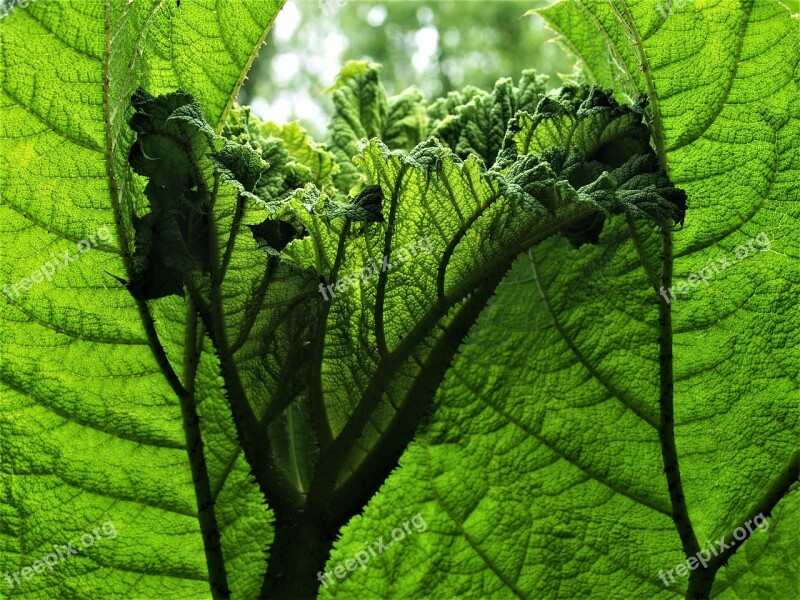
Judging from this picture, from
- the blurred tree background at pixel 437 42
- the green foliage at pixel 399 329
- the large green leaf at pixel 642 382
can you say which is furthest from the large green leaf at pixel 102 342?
the blurred tree background at pixel 437 42

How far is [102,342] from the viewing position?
4.10 ft

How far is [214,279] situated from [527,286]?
515 millimetres

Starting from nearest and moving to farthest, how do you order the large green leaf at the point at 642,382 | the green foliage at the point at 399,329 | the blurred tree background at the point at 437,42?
the green foliage at the point at 399,329
the large green leaf at the point at 642,382
the blurred tree background at the point at 437,42

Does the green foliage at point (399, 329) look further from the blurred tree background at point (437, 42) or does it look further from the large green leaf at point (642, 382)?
the blurred tree background at point (437, 42)

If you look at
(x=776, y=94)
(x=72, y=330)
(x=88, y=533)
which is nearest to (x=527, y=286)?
(x=776, y=94)

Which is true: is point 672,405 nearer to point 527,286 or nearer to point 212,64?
point 527,286

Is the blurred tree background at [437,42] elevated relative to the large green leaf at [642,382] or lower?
elevated

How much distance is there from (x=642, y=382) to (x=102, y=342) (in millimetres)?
881

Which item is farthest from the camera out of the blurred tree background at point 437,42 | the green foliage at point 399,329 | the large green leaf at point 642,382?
the blurred tree background at point 437,42

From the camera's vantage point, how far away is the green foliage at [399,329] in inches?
Result: 42.2

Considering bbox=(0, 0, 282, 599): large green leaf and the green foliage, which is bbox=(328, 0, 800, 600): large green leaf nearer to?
the green foliage

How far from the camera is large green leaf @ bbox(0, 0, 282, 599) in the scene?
1.16m

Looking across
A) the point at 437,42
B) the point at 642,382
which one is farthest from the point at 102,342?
the point at 437,42

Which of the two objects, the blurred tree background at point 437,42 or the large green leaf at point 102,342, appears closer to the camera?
the large green leaf at point 102,342
